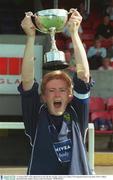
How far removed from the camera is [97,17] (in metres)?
13.9

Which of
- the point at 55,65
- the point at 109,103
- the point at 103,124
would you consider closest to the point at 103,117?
the point at 103,124

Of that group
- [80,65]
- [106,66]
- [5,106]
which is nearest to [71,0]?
[106,66]

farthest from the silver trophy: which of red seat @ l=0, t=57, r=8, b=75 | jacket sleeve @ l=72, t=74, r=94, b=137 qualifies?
red seat @ l=0, t=57, r=8, b=75

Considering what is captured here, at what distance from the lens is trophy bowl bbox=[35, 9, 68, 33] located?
298 centimetres

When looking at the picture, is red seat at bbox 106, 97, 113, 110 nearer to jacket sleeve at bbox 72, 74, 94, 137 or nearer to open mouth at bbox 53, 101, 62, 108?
jacket sleeve at bbox 72, 74, 94, 137

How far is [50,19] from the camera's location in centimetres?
300

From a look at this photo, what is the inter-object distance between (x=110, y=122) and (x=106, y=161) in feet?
2.77

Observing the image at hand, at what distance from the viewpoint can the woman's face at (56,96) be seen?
288 centimetres

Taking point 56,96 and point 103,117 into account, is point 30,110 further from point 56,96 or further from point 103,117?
point 103,117

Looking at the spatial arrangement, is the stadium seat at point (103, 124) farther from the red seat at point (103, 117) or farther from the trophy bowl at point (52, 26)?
the trophy bowl at point (52, 26)

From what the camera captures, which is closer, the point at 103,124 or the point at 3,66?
the point at 103,124

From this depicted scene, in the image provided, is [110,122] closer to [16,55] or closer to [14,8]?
[16,55]

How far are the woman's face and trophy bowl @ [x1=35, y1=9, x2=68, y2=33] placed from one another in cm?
32

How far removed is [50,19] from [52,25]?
0.07m
